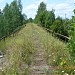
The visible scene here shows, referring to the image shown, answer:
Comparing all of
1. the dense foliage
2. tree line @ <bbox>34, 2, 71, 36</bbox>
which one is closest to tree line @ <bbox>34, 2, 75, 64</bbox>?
tree line @ <bbox>34, 2, 71, 36</bbox>

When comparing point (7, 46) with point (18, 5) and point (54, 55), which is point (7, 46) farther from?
point (18, 5)

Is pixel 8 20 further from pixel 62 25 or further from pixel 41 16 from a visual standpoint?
pixel 62 25

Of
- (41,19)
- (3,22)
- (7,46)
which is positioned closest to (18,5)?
(3,22)

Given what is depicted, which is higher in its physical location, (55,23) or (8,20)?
(8,20)

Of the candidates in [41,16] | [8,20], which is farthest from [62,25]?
[8,20]

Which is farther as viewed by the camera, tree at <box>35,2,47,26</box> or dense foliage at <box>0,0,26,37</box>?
dense foliage at <box>0,0,26,37</box>

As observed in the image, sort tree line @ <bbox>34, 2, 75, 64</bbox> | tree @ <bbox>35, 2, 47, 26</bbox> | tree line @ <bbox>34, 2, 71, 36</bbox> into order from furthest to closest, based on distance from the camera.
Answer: tree @ <bbox>35, 2, 47, 26</bbox> < tree line @ <bbox>34, 2, 71, 36</bbox> < tree line @ <bbox>34, 2, 75, 64</bbox>

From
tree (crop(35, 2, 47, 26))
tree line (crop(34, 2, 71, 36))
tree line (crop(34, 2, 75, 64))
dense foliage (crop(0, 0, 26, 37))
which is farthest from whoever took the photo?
dense foliage (crop(0, 0, 26, 37))

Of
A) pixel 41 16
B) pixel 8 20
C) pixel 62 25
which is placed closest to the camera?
pixel 62 25

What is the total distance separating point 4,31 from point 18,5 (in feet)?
79.5

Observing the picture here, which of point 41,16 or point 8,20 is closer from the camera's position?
point 41,16

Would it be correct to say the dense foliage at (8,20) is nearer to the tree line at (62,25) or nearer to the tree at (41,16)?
the tree at (41,16)

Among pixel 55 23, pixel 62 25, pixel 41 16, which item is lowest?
pixel 62 25

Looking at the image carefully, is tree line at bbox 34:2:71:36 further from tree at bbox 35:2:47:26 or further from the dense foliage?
the dense foliage
